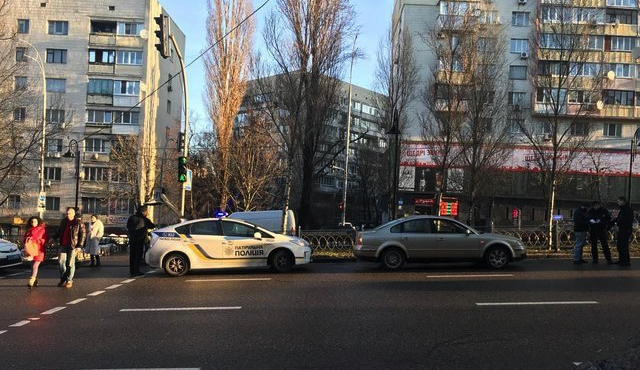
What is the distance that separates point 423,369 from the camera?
5242 millimetres

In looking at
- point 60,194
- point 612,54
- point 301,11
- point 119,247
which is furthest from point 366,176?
point 301,11

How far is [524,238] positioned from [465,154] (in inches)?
353

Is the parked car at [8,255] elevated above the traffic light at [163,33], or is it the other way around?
the traffic light at [163,33]

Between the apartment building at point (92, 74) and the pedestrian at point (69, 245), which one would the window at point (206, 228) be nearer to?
the pedestrian at point (69, 245)

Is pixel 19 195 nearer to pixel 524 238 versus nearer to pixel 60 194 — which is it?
pixel 60 194

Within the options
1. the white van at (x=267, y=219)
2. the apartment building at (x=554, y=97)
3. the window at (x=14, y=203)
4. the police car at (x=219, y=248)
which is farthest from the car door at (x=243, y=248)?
the window at (x=14, y=203)

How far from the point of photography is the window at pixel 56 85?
50406mm

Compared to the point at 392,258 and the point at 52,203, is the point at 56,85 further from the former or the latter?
the point at 392,258

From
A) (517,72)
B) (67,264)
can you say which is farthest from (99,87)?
(67,264)

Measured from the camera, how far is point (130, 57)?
50469 millimetres

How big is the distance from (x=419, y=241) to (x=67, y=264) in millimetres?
8810

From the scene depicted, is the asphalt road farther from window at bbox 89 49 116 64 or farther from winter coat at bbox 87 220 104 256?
window at bbox 89 49 116 64

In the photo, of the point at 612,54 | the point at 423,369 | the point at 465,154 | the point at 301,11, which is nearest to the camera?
the point at 423,369

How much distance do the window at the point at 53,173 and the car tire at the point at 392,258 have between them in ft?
149
